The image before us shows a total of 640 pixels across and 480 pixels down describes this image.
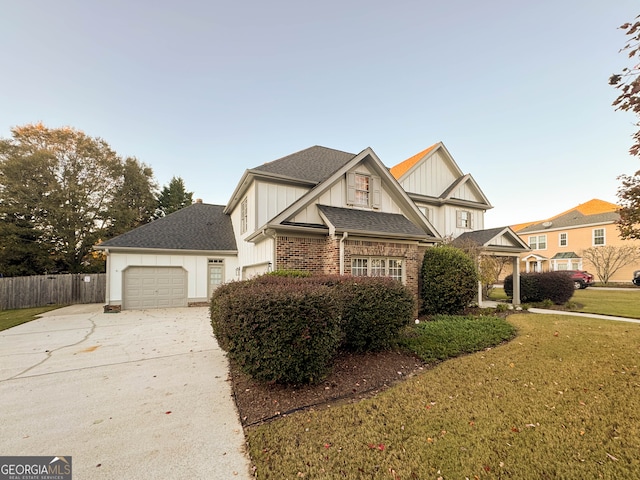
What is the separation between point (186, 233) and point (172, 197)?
21.2 meters

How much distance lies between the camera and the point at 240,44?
441 inches

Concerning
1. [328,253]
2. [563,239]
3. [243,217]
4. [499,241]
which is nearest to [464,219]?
[499,241]

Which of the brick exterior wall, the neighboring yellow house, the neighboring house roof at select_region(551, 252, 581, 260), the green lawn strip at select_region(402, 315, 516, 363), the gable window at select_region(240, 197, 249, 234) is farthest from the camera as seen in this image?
the neighboring house roof at select_region(551, 252, 581, 260)

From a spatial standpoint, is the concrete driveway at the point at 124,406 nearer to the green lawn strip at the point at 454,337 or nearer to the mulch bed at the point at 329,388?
the mulch bed at the point at 329,388

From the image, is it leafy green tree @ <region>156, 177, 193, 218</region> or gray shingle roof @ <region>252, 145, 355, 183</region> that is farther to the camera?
leafy green tree @ <region>156, 177, 193, 218</region>

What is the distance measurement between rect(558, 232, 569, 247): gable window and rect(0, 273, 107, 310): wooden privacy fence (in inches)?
1690

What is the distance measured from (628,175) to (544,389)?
7.33 metres

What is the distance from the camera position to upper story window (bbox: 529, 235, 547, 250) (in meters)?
31.9

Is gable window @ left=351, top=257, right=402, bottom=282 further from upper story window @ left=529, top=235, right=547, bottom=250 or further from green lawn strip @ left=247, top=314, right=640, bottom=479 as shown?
upper story window @ left=529, top=235, right=547, bottom=250

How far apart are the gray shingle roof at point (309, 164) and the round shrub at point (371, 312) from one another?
258 inches

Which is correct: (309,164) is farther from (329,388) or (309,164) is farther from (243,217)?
(329,388)

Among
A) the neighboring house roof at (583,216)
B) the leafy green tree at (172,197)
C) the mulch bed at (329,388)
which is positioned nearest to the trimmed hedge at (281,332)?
the mulch bed at (329,388)

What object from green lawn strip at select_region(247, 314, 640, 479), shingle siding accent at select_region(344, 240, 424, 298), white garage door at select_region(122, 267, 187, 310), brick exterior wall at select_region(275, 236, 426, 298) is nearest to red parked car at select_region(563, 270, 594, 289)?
shingle siding accent at select_region(344, 240, 424, 298)

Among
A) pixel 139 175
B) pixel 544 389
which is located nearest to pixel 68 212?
pixel 139 175
